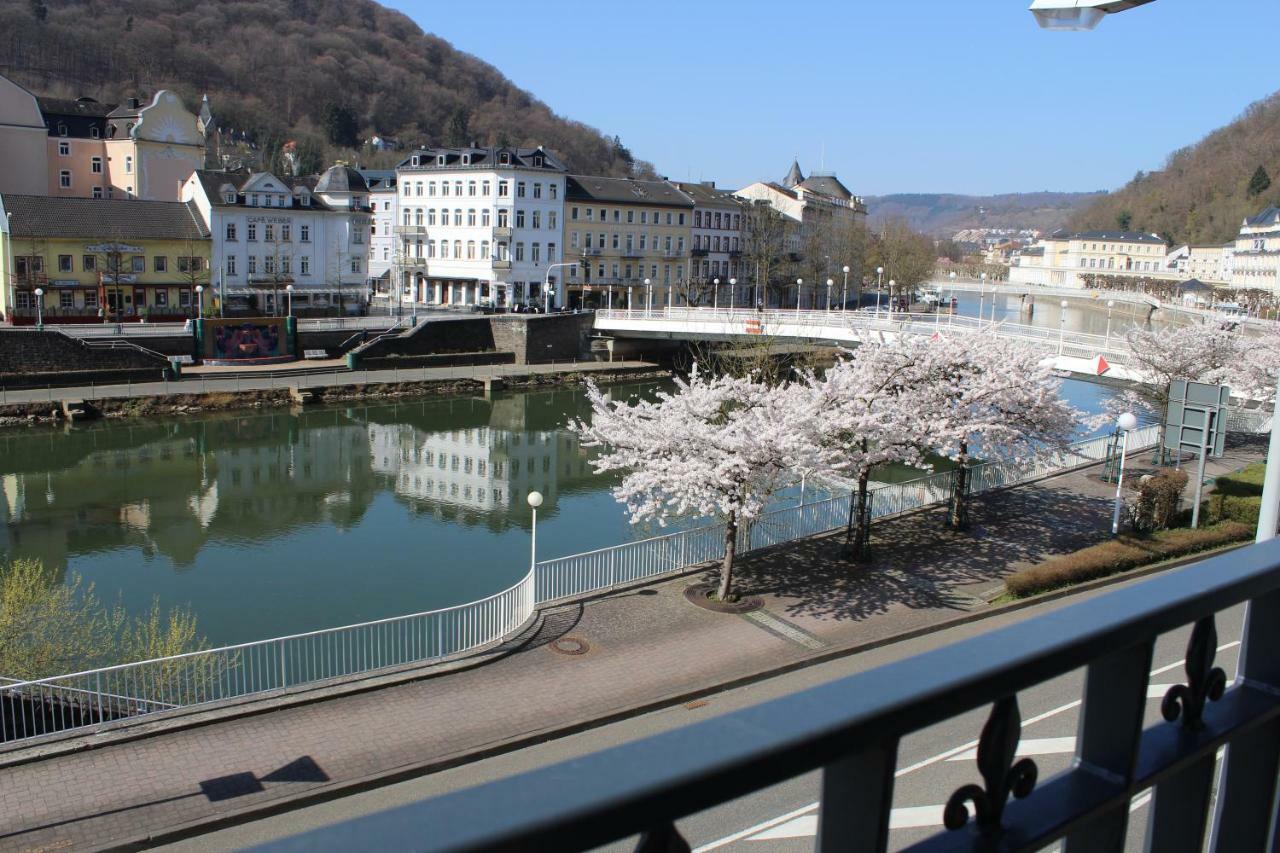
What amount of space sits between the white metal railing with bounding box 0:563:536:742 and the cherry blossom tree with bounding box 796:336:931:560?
5811 mm

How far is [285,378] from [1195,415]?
33927 millimetres

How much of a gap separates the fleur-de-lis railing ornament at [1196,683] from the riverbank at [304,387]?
3864 cm

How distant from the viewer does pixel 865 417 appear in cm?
1794

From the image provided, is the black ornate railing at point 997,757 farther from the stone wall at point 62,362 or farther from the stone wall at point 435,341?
the stone wall at point 435,341

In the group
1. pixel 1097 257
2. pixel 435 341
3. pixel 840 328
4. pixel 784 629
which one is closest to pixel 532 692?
pixel 784 629

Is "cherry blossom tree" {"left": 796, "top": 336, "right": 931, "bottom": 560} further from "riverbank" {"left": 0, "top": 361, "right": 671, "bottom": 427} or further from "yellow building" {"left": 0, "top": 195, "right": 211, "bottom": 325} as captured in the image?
"yellow building" {"left": 0, "top": 195, "right": 211, "bottom": 325}

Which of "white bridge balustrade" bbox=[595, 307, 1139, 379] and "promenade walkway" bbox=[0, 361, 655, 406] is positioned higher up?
"white bridge balustrade" bbox=[595, 307, 1139, 379]

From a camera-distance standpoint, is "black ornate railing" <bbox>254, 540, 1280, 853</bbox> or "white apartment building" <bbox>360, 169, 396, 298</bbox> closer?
"black ornate railing" <bbox>254, 540, 1280, 853</bbox>

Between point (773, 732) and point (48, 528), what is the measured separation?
25.7 metres

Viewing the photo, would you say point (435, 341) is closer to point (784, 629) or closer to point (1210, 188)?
point (784, 629)

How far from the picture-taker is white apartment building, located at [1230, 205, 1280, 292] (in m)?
95.8

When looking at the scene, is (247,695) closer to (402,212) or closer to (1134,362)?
(1134,362)

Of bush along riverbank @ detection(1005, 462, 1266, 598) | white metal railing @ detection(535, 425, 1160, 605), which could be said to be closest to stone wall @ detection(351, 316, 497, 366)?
white metal railing @ detection(535, 425, 1160, 605)

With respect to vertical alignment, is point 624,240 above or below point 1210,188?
below
